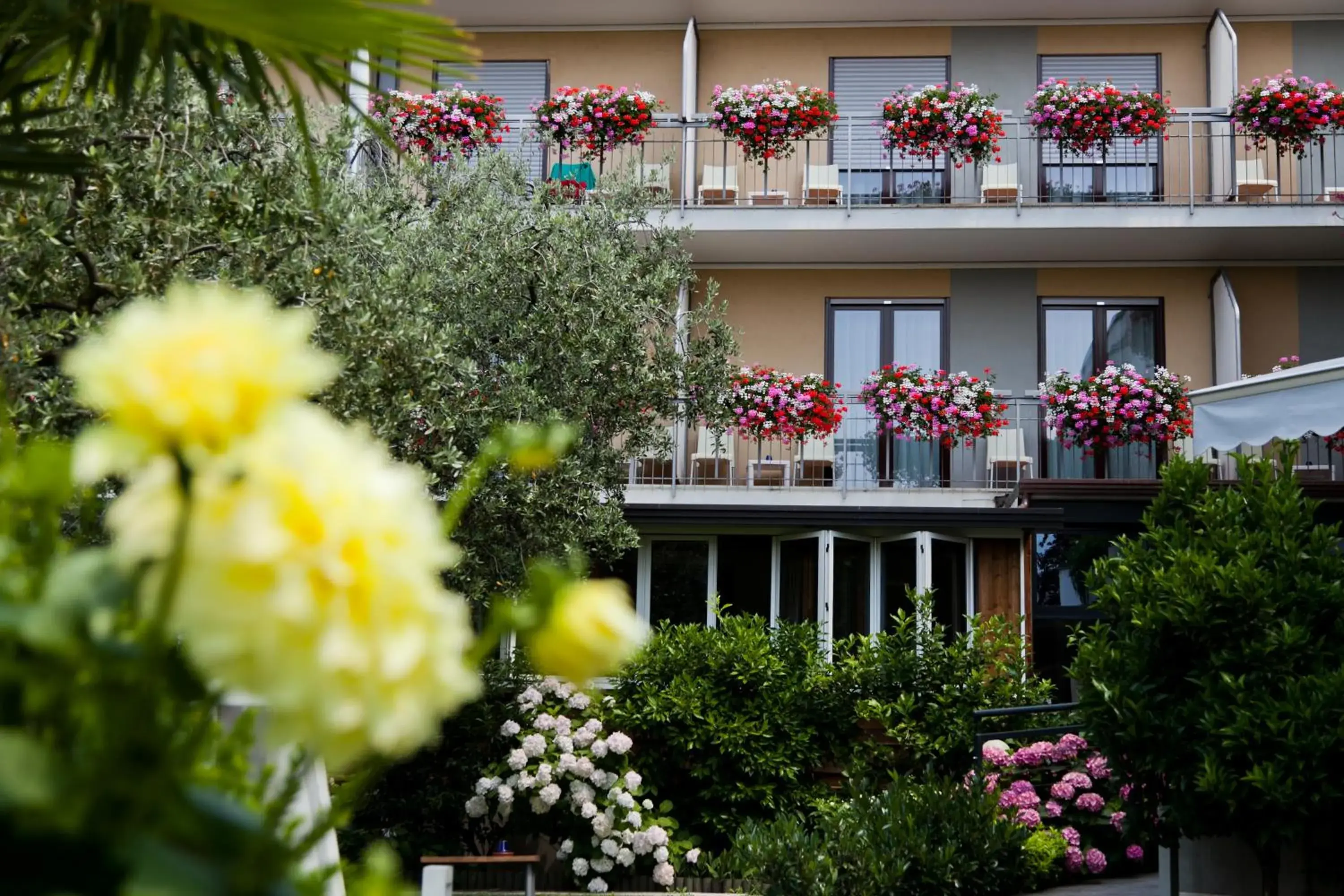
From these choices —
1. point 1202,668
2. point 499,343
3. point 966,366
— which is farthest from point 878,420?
point 1202,668

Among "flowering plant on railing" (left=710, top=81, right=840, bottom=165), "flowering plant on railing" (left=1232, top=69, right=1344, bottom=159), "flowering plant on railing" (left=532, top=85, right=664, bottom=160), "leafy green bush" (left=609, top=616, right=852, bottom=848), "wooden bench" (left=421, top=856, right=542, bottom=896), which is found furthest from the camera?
"flowering plant on railing" (left=710, top=81, right=840, bottom=165)

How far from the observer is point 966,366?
16.7 m

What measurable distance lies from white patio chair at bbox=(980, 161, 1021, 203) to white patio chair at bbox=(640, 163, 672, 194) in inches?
155

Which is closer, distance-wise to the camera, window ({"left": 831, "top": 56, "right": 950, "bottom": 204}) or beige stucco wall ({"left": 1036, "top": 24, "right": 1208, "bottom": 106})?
window ({"left": 831, "top": 56, "right": 950, "bottom": 204})

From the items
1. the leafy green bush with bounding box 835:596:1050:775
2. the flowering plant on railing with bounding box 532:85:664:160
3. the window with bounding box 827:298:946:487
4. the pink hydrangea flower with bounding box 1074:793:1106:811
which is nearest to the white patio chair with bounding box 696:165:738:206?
the flowering plant on railing with bounding box 532:85:664:160

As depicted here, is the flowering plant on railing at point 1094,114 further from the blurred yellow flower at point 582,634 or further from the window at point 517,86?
the blurred yellow flower at point 582,634

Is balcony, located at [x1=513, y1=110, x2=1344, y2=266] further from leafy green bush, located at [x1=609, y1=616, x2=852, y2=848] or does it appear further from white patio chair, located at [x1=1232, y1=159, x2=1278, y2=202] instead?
leafy green bush, located at [x1=609, y1=616, x2=852, y2=848]

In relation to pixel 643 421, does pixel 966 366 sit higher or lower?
higher

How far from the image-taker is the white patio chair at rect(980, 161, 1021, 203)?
1619 cm

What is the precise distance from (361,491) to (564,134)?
15647 mm

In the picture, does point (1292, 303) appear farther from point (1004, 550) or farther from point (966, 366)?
point (1004, 550)

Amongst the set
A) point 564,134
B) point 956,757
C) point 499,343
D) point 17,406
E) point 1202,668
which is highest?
point 564,134

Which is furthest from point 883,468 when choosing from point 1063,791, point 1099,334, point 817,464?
point 1063,791

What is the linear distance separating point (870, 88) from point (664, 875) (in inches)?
449
